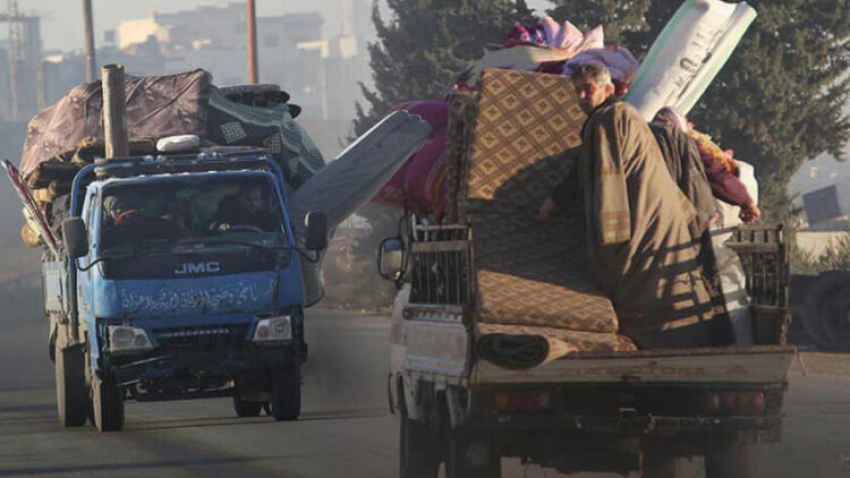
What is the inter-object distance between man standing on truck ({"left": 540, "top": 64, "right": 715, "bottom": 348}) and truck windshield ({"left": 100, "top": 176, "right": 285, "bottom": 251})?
655 centimetres

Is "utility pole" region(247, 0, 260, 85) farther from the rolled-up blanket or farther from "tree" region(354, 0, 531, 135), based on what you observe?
the rolled-up blanket

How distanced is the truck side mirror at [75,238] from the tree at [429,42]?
21827 mm

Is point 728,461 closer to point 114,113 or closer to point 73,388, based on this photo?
point 73,388

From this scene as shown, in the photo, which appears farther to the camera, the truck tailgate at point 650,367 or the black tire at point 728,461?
the black tire at point 728,461

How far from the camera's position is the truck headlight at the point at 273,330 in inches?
622

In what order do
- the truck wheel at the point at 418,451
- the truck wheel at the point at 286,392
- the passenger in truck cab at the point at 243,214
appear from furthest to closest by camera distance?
1. the passenger in truck cab at the point at 243,214
2. the truck wheel at the point at 286,392
3. the truck wheel at the point at 418,451

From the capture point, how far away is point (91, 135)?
20.0m

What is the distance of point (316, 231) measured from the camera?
53.4ft

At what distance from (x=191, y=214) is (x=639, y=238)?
730 cm

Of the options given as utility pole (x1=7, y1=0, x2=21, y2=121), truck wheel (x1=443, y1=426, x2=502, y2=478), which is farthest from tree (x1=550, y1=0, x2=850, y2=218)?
utility pole (x1=7, y1=0, x2=21, y2=121)

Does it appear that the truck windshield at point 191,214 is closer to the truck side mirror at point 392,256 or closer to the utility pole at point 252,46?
the truck side mirror at point 392,256

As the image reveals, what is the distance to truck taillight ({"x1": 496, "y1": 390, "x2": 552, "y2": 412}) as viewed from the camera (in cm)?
921

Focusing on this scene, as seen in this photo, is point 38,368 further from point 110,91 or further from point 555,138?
point 555,138

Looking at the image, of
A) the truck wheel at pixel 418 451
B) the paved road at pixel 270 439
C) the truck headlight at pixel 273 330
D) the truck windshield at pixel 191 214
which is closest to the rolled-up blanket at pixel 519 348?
the paved road at pixel 270 439
